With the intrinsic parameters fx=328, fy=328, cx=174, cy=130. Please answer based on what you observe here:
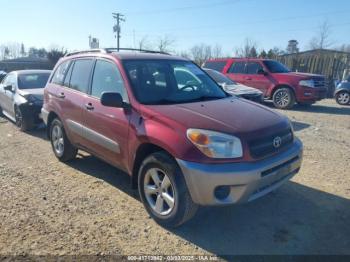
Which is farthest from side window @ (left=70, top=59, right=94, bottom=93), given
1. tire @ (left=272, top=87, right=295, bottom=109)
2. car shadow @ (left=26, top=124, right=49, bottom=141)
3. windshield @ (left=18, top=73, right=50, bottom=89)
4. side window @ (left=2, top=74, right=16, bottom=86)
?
tire @ (left=272, top=87, right=295, bottom=109)

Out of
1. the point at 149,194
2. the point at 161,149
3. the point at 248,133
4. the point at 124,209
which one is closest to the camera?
the point at 248,133

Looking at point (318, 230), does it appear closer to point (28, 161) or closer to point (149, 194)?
point (149, 194)

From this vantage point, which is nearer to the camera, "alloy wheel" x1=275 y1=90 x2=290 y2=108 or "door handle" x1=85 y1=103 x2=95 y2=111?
"door handle" x1=85 y1=103 x2=95 y2=111

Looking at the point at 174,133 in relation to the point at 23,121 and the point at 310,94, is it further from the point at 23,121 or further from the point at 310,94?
the point at 310,94

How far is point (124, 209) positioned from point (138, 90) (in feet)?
4.93

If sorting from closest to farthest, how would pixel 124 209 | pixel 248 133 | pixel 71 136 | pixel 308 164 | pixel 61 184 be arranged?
1. pixel 248 133
2. pixel 124 209
3. pixel 61 184
4. pixel 71 136
5. pixel 308 164

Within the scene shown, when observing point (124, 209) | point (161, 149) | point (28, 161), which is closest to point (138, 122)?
point (161, 149)

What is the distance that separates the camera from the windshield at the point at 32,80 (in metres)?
9.03

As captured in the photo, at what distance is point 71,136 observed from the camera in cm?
530

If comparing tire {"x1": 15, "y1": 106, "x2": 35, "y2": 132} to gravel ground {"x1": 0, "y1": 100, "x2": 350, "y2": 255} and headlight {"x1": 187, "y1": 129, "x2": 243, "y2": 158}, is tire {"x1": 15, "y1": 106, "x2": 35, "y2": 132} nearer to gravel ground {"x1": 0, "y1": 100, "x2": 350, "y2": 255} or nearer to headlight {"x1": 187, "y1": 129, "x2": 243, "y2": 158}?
gravel ground {"x1": 0, "y1": 100, "x2": 350, "y2": 255}

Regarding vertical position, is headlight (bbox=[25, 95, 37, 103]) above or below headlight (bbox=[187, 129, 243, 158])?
below

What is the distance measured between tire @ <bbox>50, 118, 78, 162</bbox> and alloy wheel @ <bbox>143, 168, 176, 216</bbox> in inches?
90.6

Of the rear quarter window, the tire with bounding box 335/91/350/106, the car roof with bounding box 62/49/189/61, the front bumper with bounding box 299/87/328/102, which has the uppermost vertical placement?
the car roof with bounding box 62/49/189/61

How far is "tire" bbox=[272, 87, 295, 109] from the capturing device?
485 inches
